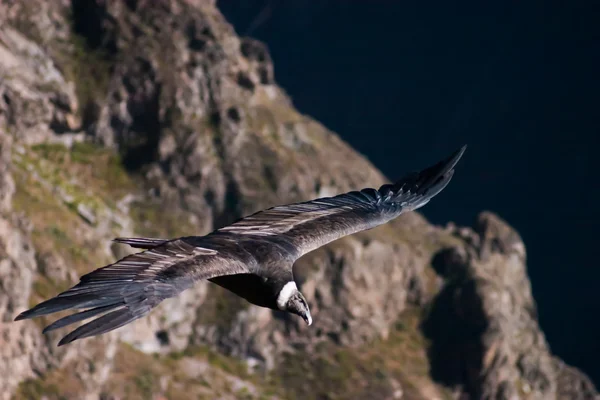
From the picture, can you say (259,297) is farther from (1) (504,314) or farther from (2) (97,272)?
(1) (504,314)

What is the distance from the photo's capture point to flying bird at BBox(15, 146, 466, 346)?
22.3m

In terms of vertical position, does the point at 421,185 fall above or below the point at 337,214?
above

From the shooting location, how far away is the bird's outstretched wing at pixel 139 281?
21362 mm

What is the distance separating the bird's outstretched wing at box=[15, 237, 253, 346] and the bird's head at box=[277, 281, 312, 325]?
42.5 inches

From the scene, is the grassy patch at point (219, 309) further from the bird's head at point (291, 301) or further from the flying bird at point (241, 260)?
the bird's head at point (291, 301)

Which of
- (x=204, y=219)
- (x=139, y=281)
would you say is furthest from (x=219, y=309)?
(x=139, y=281)

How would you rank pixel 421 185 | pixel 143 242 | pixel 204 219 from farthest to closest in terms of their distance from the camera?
pixel 204 219
pixel 421 185
pixel 143 242

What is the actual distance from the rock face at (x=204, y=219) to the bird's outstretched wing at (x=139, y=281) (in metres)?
71.6

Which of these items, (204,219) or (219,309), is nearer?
(219,309)

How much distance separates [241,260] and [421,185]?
31.9ft

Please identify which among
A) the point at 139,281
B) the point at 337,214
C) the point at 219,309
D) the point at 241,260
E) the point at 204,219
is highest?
the point at 337,214

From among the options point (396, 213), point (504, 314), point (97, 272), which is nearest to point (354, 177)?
point (504, 314)

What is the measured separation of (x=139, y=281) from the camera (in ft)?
77.5

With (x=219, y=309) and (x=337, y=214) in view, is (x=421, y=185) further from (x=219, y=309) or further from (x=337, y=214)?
(x=219, y=309)
